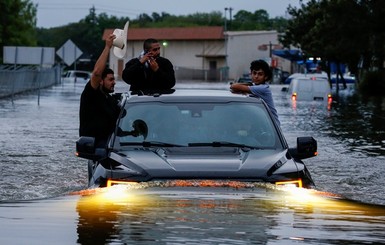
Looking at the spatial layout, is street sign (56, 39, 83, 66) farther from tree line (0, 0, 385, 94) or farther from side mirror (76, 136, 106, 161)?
side mirror (76, 136, 106, 161)

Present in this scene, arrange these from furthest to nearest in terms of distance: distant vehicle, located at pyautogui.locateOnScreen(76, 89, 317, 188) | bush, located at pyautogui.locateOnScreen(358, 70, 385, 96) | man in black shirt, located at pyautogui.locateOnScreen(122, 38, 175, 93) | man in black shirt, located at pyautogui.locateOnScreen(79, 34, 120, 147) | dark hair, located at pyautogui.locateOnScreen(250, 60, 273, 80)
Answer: bush, located at pyautogui.locateOnScreen(358, 70, 385, 96), man in black shirt, located at pyautogui.locateOnScreen(122, 38, 175, 93), dark hair, located at pyautogui.locateOnScreen(250, 60, 273, 80), man in black shirt, located at pyautogui.locateOnScreen(79, 34, 120, 147), distant vehicle, located at pyautogui.locateOnScreen(76, 89, 317, 188)

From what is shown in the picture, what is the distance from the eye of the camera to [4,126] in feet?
85.3

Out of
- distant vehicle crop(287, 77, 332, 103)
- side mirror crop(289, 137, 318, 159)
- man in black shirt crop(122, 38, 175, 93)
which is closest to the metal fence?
distant vehicle crop(287, 77, 332, 103)

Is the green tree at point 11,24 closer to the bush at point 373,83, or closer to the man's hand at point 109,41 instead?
the bush at point 373,83

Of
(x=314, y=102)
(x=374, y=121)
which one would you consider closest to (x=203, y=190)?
(x=374, y=121)

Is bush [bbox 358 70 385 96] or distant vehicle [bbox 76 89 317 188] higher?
distant vehicle [bbox 76 89 317 188]

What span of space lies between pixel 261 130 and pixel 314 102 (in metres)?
33.8

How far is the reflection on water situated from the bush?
53631mm

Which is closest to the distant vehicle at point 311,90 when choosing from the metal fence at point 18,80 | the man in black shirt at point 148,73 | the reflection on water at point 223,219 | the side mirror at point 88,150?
the metal fence at point 18,80

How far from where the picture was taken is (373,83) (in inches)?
2397

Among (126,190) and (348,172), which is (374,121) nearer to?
(348,172)

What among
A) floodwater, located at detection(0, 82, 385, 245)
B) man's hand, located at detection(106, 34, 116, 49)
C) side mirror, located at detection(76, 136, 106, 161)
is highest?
man's hand, located at detection(106, 34, 116, 49)

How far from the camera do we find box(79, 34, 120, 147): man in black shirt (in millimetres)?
10688

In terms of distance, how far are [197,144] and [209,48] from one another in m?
123
